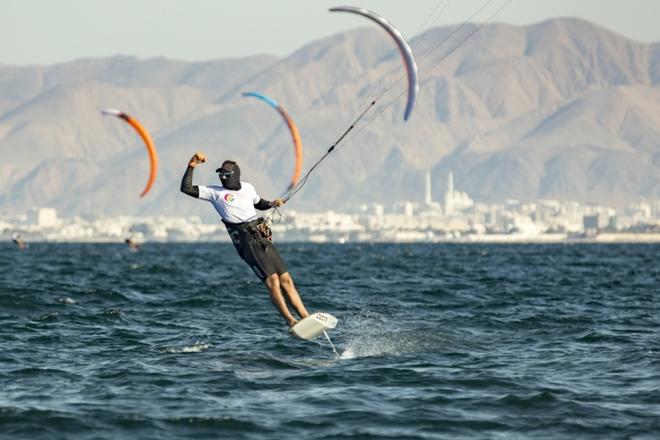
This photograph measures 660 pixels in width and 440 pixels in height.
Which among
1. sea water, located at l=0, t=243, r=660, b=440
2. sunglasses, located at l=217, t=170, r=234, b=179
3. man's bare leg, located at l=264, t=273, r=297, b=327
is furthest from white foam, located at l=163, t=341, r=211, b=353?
sunglasses, located at l=217, t=170, r=234, b=179

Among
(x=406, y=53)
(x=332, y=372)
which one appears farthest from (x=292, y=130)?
(x=332, y=372)

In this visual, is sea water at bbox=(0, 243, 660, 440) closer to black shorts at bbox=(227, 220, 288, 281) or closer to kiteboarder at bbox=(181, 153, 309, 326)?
kiteboarder at bbox=(181, 153, 309, 326)

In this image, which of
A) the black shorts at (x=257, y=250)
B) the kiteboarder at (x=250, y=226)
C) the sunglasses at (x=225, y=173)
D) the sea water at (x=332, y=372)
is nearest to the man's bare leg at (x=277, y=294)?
the kiteboarder at (x=250, y=226)

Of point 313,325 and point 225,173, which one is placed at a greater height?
point 225,173

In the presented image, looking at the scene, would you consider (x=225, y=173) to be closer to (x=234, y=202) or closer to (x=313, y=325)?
(x=234, y=202)

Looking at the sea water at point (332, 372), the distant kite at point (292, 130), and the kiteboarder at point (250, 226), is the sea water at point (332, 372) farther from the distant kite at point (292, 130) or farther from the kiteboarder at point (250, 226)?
the distant kite at point (292, 130)

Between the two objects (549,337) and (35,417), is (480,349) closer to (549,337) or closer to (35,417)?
(549,337)

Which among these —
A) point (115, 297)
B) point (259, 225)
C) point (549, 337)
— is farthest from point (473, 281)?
point (259, 225)

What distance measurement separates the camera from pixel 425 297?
3869 centimetres

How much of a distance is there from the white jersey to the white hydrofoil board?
1.92 metres

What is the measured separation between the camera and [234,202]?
66.8 ft

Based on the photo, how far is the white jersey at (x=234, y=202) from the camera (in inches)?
798

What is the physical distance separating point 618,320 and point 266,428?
15673 millimetres

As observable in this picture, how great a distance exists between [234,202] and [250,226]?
0.51 meters
